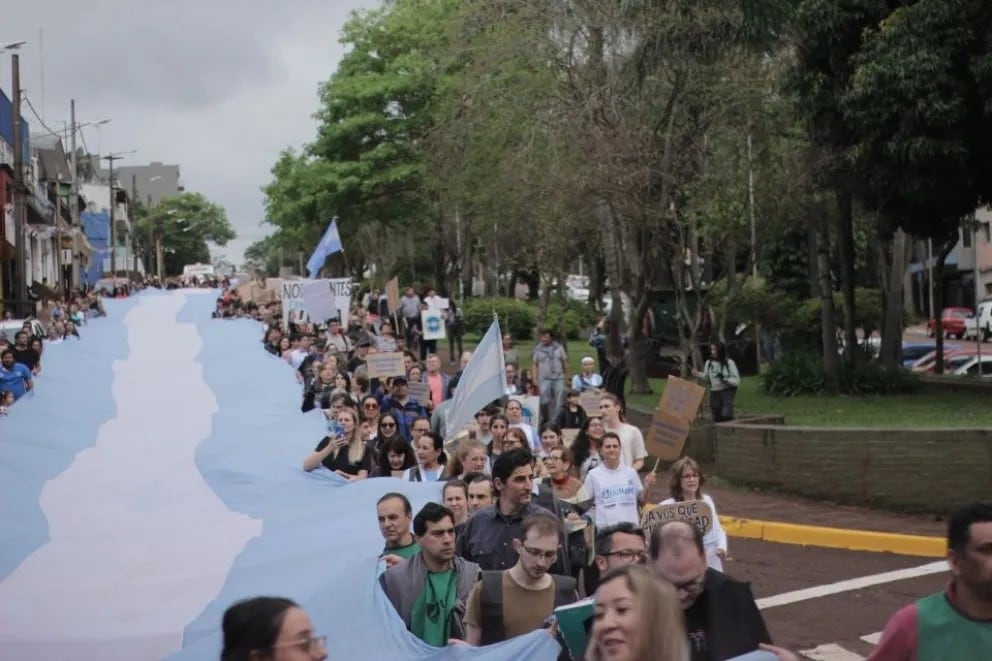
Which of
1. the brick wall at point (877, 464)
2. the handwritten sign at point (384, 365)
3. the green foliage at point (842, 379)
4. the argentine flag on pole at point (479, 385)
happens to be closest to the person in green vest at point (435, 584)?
the argentine flag on pole at point (479, 385)

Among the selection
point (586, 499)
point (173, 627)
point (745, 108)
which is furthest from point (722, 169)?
point (173, 627)

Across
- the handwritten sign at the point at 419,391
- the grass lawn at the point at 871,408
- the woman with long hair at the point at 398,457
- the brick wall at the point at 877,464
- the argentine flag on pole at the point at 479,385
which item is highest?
the argentine flag on pole at the point at 479,385

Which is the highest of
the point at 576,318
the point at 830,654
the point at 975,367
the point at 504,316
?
the point at 504,316

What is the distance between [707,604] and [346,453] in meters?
7.67

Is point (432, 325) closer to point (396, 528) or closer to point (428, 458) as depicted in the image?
point (428, 458)

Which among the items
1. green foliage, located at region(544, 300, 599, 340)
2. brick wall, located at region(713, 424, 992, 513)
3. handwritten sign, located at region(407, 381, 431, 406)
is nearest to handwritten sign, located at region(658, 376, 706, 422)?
brick wall, located at region(713, 424, 992, 513)

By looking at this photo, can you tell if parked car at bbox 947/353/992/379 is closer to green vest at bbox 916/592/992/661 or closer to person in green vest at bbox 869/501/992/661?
person in green vest at bbox 869/501/992/661

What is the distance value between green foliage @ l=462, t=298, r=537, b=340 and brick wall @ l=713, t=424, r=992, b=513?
28.6 metres

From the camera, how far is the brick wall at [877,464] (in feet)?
54.7

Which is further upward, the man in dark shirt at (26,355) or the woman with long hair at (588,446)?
the man in dark shirt at (26,355)

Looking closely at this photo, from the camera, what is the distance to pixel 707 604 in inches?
215

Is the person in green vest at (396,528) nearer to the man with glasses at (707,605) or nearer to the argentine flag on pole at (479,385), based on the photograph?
the man with glasses at (707,605)

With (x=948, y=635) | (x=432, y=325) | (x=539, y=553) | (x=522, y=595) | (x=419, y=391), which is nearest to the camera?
(x=948, y=635)

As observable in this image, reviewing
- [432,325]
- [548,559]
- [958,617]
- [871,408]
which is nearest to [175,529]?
[548,559]
